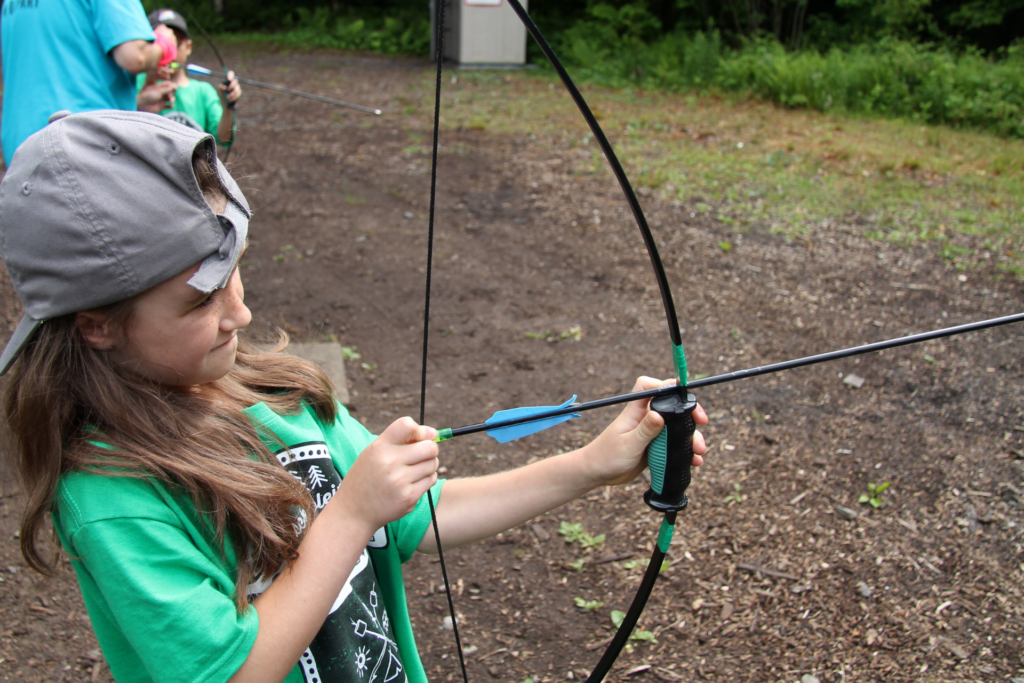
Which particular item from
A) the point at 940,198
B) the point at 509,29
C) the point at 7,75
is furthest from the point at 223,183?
the point at 509,29

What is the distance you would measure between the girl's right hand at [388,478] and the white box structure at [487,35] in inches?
463

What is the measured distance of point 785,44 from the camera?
1172 centimetres

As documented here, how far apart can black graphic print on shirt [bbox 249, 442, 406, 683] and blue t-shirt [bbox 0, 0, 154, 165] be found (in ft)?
6.23

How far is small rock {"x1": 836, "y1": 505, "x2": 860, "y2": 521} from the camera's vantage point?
2561mm

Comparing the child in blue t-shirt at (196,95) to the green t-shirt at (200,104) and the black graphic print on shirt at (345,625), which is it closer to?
the green t-shirt at (200,104)

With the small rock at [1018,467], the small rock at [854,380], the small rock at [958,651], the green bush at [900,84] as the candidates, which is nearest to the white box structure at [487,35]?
the green bush at [900,84]

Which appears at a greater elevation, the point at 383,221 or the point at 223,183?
the point at 223,183

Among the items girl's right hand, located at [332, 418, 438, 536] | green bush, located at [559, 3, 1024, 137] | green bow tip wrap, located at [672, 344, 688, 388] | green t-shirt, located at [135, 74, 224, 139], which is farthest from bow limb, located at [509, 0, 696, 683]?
green bush, located at [559, 3, 1024, 137]

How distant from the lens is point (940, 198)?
544cm

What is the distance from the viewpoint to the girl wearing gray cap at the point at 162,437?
0.88 meters

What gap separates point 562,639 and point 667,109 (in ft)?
24.6

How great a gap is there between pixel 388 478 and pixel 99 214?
466 mm

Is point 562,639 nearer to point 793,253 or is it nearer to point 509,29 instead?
point 793,253

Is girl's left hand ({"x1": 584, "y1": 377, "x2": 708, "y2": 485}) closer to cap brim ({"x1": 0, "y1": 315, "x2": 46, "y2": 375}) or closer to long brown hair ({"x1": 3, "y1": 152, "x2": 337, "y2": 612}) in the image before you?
long brown hair ({"x1": 3, "y1": 152, "x2": 337, "y2": 612})
